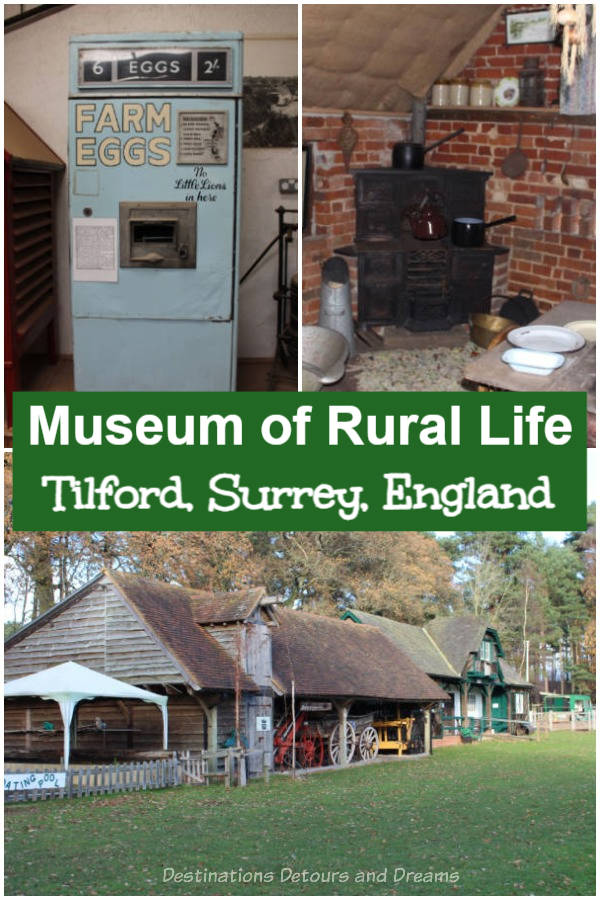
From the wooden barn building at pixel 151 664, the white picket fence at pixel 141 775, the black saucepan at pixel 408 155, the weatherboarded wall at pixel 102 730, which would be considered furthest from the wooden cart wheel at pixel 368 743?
the black saucepan at pixel 408 155

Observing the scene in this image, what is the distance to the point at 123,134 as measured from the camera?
5371mm

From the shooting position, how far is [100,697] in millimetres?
6316

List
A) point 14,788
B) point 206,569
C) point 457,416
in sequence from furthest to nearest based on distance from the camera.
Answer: point 206,569, point 14,788, point 457,416

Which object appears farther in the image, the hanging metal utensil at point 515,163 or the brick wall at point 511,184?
the hanging metal utensil at point 515,163

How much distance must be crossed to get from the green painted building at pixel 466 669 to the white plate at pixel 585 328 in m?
2.54

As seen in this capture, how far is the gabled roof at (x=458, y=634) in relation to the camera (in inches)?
338

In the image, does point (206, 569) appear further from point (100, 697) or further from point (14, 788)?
point (14, 788)

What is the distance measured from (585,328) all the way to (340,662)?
3.36 metres

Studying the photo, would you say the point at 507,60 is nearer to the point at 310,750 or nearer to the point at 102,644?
the point at 102,644

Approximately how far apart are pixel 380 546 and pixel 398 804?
2108 mm

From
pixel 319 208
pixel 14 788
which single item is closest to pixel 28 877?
pixel 14 788

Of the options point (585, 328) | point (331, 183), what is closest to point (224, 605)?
point (585, 328)

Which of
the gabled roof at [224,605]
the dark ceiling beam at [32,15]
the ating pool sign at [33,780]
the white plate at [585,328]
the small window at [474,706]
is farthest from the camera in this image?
the small window at [474,706]

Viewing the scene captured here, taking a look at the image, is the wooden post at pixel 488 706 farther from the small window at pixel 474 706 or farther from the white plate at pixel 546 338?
the white plate at pixel 546 338
